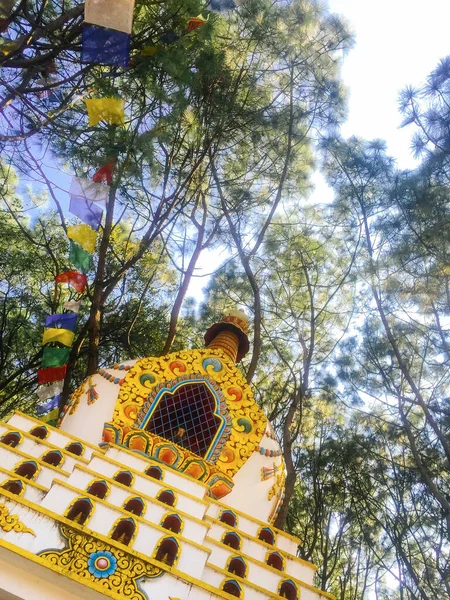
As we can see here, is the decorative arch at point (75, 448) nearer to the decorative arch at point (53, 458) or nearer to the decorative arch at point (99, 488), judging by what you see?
the decorative arch at point (53, 458)

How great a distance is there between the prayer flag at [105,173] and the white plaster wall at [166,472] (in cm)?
409

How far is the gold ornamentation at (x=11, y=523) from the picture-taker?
12.5 ft

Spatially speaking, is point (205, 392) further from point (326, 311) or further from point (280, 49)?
point (280, 49)

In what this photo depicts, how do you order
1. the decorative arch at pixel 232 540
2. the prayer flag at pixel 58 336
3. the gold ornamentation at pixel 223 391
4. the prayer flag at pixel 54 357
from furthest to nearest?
the prayer flag at pixel 54 357, the prayer flag at pixel 58 336, the gold ornamentation at pixel 223 391, the decorative arch at pixel 232 540

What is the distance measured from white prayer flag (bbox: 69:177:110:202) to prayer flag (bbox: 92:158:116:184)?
10 cm

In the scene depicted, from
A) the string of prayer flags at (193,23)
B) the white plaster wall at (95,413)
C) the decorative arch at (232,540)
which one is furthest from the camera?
the string of prayer flags at (193,23)

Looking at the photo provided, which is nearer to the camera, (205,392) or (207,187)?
(205,392)

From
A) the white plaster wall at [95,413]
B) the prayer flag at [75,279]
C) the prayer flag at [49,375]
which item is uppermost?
the prayer flag at [75,279]

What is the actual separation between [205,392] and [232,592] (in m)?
3.04

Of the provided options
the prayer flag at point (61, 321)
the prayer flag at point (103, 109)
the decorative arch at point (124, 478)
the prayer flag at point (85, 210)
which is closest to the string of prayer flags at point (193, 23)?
the prayer flag at point (103, 109)

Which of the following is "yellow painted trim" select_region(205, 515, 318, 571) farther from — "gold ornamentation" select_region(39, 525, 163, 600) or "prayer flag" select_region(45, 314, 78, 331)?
"prayer flag" select_region(45, 314, 78, 331)

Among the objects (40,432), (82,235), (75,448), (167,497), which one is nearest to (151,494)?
(167,497)

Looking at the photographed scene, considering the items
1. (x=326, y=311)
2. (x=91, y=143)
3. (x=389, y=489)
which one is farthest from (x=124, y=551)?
(x=326, y=311)

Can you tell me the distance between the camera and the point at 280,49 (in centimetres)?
1152
